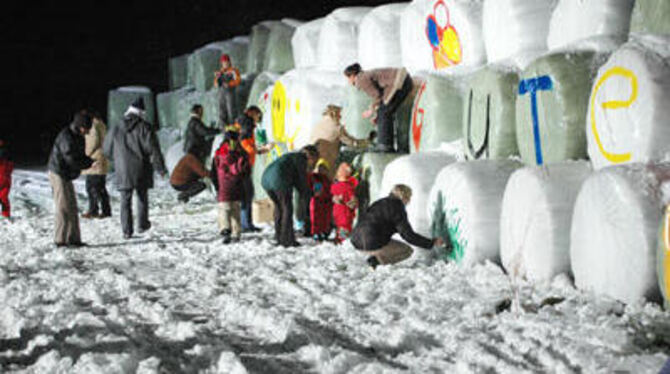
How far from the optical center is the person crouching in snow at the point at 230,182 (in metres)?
6.38

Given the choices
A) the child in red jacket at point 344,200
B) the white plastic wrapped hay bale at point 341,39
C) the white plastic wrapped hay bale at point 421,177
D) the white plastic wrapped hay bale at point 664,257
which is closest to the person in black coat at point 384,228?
the white plastic wrapped hay bale at point 421,177

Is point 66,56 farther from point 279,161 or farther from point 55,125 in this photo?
point 279,161

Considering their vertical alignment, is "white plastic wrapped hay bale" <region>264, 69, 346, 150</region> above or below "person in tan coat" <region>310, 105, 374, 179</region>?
above

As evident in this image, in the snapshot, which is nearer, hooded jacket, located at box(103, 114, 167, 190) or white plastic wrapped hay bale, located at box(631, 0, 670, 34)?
white plastic wrapped hay bale, located at box(631, 0, 670, 34)

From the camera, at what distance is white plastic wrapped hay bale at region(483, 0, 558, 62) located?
4.80 meters

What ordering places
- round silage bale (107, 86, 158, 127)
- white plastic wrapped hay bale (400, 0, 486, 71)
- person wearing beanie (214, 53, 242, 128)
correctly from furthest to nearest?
round silage bale (107, 86, 158, 127), person wearing beanie (214, 53, 242, 128), white plastic wrapped hay bale (400, 0, 486, 71)

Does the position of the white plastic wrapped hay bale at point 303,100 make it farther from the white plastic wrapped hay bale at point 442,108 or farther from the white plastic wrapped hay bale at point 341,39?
the white plastic wrapped hay bale at point 442,108

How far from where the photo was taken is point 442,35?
6.00 m

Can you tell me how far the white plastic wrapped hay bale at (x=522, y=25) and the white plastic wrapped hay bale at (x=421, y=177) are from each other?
3.35 feet

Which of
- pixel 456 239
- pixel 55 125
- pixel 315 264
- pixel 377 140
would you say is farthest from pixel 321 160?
pixel 55 125

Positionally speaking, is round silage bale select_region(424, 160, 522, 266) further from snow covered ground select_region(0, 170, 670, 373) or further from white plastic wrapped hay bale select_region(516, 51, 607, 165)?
white plastic wrapped hay bale select_region(516, 51, 607, 165)

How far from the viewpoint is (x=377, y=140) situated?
21.7 feet

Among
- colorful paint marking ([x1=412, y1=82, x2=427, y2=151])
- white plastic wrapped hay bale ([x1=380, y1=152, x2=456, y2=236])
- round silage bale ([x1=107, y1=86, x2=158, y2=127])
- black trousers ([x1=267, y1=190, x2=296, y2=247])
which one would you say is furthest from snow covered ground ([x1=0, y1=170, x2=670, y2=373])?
round silage bale ([x1=107, y1=86, x2=158, y2=127])

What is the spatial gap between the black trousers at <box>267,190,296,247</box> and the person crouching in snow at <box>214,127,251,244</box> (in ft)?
1.51
